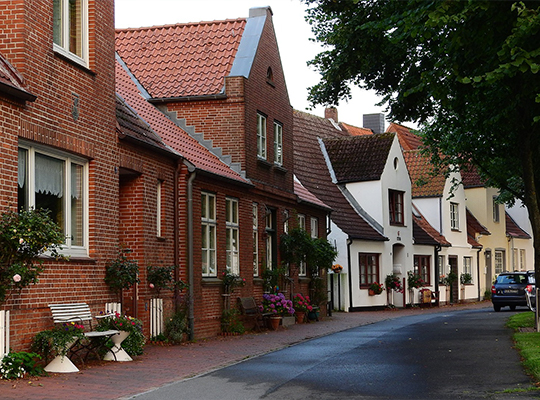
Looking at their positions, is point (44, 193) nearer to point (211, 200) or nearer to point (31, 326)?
point (31, 326)

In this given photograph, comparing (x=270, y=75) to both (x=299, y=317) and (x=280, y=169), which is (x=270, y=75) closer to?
(x=280, y=169)

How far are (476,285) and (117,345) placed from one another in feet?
131

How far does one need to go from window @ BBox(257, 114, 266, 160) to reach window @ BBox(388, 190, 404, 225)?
49.9 feet

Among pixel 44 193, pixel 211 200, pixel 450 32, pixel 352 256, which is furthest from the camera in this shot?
pixel 352 256

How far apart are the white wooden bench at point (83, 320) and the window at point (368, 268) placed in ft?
76.1

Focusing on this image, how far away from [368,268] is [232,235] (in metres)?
15.7

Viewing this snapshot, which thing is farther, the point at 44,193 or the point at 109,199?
the point at 109,199

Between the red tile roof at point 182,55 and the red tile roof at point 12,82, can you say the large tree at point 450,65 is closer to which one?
the red tile roof at point 182,55

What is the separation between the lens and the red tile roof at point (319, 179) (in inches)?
1415

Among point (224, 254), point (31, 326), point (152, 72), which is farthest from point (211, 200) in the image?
point (31, 326)

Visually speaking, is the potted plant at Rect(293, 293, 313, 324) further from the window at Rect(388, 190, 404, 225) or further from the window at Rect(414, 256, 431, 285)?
the window at Rect(414, 256, 431, 285)

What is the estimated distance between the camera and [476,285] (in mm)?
51438

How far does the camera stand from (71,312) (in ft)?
45.3

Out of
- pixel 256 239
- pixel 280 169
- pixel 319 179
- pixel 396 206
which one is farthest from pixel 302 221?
pixel 396 206
